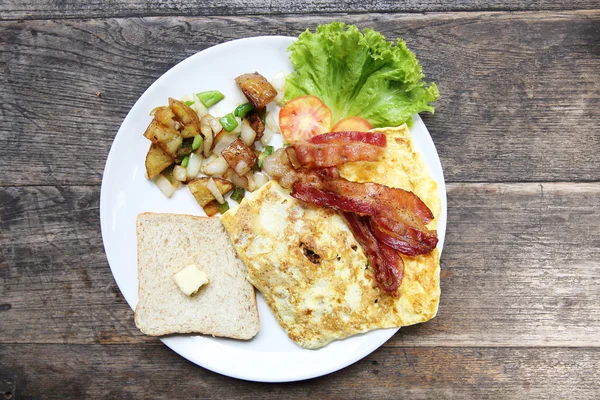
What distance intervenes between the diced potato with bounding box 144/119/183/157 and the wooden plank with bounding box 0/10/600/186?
57 centimetres

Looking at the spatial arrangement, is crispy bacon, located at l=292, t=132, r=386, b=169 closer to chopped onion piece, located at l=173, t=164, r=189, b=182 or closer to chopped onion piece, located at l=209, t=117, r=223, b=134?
chopped onion piece, located at l=209, t=117, r=223, b=134

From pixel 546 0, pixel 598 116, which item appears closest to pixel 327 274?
pixel 598 116

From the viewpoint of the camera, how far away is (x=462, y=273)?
145 inches

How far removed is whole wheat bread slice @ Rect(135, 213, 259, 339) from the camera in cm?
340

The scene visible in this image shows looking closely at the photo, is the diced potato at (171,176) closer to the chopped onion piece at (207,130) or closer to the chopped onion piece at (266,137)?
the chopped onion piece at (207,130)

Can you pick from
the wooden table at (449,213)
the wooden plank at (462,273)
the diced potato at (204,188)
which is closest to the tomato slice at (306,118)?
the diced potato at (204,188)

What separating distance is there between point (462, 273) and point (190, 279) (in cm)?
214

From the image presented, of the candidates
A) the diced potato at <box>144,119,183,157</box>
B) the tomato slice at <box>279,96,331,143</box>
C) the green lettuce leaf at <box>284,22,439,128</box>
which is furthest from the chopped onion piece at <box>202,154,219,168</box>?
the green lettuce leaf at <box>284,22,439,128</box>

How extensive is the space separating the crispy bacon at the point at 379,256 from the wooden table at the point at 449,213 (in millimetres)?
693

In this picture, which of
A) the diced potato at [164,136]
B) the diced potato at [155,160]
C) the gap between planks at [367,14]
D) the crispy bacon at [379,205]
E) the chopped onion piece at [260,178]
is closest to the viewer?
the crispy bacon at [379,205]

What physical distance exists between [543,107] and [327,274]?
226 cm

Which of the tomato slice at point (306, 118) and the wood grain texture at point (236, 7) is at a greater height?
the wood grain texture at point (236, 7)

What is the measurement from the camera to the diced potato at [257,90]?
3.34 metres

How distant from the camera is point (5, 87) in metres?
3.70
